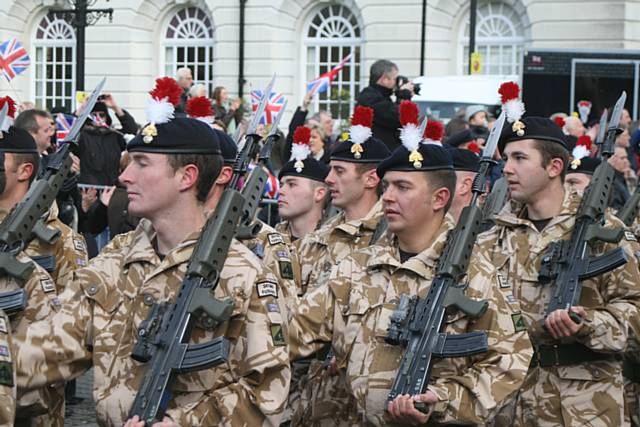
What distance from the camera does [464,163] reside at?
8945mm

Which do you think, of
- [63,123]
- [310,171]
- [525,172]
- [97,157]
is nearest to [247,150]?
[525,172]

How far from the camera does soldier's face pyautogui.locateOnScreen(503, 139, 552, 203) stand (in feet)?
24.1

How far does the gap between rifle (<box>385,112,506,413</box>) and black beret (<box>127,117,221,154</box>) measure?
1.15 m

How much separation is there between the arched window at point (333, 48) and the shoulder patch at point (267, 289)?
1052 inches

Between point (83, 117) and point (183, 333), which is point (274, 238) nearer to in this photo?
point (83, 117)

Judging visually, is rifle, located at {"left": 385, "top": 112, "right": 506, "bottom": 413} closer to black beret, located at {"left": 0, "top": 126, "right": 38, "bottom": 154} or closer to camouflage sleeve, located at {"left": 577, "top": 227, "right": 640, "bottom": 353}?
camouflage sleeve, located at {"left": 577, "top": 227, "right": 640, "bottom": 353}

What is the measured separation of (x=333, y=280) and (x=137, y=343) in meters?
1.35

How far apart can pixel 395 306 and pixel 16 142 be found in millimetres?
2496

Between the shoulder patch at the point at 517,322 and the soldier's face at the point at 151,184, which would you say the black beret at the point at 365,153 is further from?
the soldier's face at the point at 151,184

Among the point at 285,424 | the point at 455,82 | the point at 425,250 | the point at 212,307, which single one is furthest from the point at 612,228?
the point at 455,82

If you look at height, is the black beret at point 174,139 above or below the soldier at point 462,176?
above

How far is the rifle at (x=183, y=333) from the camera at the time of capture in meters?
4.80

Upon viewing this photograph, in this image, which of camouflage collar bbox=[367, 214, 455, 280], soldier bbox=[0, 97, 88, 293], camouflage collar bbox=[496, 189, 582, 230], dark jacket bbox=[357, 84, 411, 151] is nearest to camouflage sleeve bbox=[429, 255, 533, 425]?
camouflage collar bbox=[367, 214, 455, 280]

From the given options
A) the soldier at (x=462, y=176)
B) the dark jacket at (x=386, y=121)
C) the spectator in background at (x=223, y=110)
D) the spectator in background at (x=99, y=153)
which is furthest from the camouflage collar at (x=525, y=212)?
the spectator in background at (x=223, y=110)
